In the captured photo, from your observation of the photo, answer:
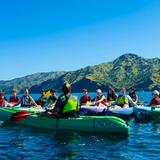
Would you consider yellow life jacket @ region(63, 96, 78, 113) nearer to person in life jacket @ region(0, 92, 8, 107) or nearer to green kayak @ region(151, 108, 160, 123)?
green kayak @ region(151, 108, 160, 123)

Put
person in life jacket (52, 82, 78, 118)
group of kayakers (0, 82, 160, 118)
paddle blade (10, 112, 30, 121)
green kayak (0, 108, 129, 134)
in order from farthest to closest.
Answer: paddle blade (10, 112, 30, 121), group of kayakers (0, 82, 160, 118), green kayak (0, 108, 129, 134), person in life jacket (52, 82, 78, 118)

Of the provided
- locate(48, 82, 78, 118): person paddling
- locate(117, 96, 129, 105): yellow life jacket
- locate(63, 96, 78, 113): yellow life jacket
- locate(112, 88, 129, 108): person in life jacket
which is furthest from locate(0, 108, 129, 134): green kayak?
locate(117, 96, 129, 105): yellow life jacket

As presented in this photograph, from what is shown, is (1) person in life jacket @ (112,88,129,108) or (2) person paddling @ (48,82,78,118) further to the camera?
(1) person in life jacket @ (112,88,129,108)

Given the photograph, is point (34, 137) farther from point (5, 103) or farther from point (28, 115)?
point (5, 103)

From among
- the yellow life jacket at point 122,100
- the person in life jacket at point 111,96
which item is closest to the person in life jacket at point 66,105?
the yellow life jacket at point 122,100

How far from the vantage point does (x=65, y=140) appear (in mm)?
18203

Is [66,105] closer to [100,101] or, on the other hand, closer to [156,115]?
[156,115]

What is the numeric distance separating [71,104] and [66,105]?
0.29 m

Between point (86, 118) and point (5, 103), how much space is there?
12963 mm

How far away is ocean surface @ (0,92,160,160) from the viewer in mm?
14797

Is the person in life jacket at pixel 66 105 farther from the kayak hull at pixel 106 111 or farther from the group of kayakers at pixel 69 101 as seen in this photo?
the kayak hull at pixel 106 111

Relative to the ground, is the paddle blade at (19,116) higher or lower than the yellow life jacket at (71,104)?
lower

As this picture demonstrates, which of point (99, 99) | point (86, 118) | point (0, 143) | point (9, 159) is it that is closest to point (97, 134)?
point (86, 118)

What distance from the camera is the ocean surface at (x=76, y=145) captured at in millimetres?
14797
